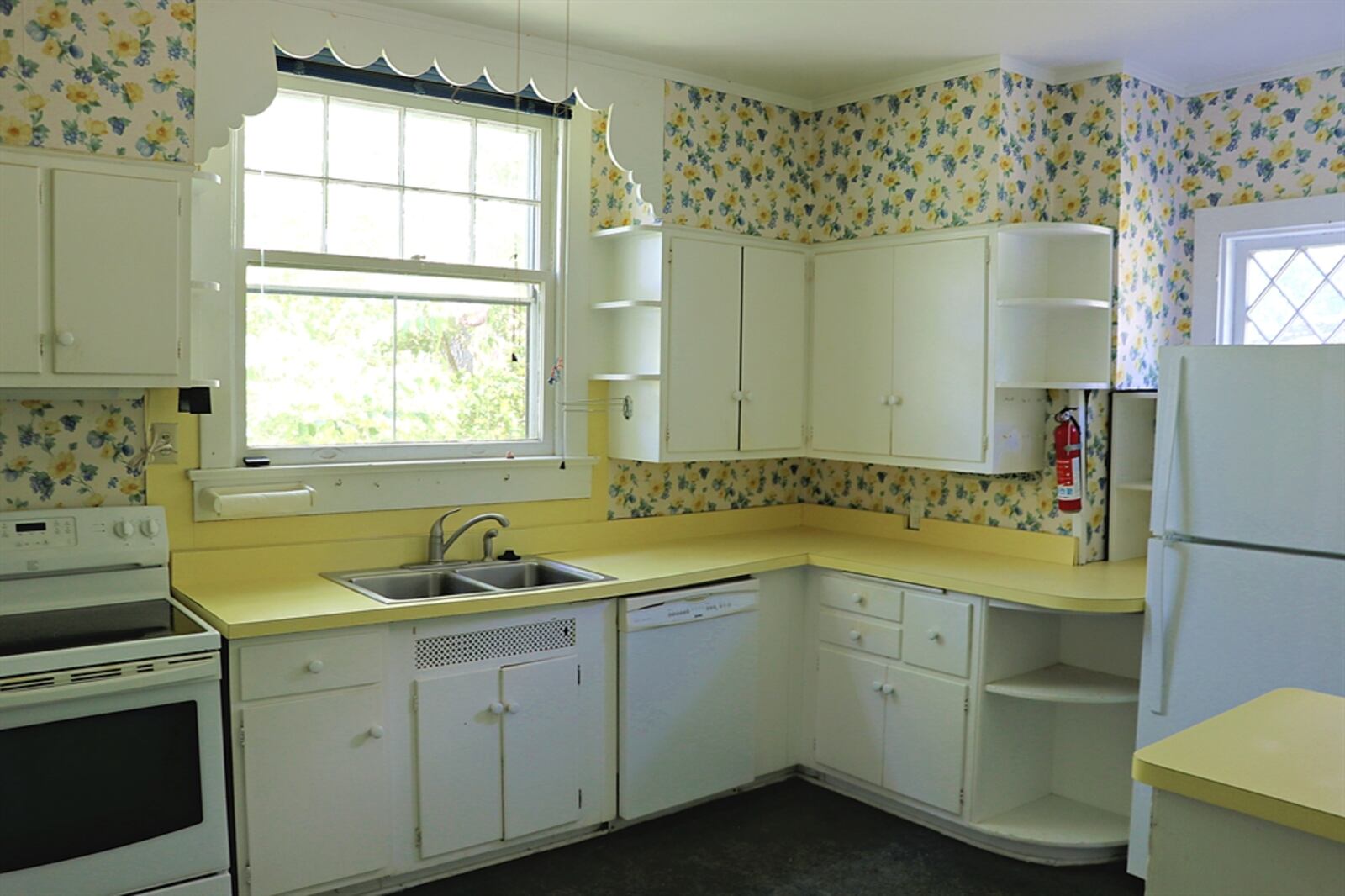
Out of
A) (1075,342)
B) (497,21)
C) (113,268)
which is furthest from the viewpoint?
A: (1075,342)

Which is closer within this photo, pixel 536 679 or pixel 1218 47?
pixel 536 679

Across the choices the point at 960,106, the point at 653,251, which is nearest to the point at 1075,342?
the point at 960,106

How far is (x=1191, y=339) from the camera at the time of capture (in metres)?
3.98

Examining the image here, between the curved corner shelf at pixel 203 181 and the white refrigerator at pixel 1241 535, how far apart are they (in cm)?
266

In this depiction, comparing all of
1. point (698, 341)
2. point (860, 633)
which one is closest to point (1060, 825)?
point (860, 633)

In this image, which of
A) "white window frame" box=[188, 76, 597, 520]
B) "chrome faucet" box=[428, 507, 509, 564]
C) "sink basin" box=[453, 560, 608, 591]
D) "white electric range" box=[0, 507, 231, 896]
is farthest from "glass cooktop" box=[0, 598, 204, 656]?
"sink basin" box=[453, 560, 608, 591]

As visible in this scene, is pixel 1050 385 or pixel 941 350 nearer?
pixel 1050 385

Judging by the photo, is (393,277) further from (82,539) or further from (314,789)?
(314,789)

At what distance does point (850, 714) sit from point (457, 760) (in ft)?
4.58

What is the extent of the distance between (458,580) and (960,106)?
7.71 ft

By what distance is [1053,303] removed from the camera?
143 inches

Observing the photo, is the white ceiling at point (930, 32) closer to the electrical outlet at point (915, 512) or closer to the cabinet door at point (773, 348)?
the cabinet door at point (773, 348)

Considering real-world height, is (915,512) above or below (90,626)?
above

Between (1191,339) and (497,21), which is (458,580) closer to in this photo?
(497,21)
